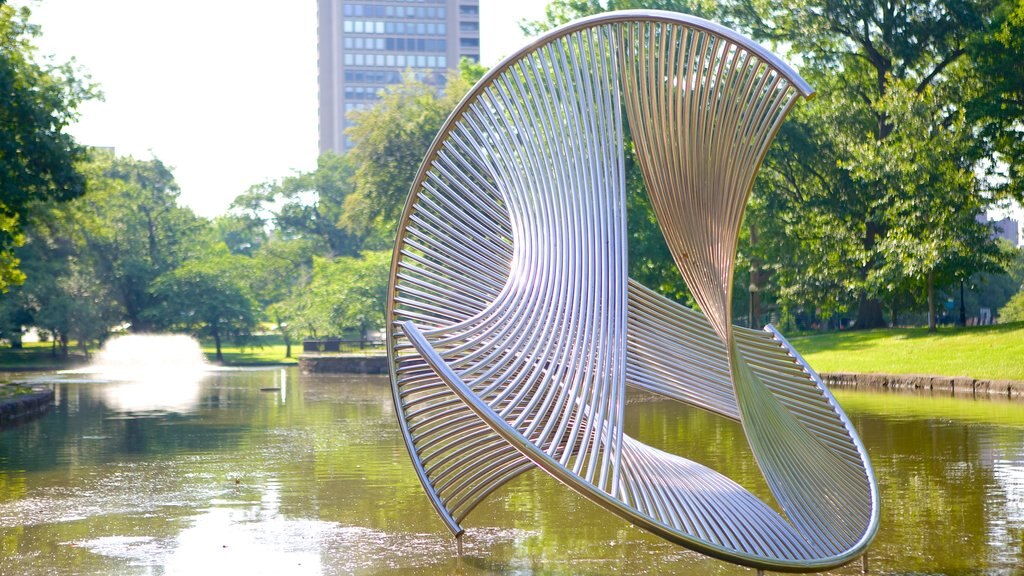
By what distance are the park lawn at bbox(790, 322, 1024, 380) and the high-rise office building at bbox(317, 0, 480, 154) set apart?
10056cm

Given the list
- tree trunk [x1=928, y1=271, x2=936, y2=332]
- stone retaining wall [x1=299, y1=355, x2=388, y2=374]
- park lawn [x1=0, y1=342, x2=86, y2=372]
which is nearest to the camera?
tree trunk [x1=928, y1=271, x2=936, y2=332]

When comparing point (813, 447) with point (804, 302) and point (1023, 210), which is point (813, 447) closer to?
point (1023, 210)

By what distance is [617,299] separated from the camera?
7047 mm

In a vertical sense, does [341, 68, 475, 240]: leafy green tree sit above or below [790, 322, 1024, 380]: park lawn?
above

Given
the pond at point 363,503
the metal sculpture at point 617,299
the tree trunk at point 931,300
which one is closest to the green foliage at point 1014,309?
the tree trunk at point 931,300

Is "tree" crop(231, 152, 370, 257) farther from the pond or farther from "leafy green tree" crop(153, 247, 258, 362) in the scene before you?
the pond

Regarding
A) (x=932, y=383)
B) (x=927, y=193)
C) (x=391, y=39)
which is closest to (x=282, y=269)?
(x=927, y=193)

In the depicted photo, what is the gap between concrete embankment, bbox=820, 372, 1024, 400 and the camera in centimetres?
2067

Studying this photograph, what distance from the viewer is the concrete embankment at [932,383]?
2067 centimetres

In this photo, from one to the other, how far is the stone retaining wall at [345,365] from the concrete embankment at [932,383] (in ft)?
52.2

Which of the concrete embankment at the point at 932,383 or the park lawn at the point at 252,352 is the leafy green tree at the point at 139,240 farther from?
the concrete embankment at the point at 932,383

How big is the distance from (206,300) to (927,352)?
111 ft

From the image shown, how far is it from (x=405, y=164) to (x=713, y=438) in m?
25.8

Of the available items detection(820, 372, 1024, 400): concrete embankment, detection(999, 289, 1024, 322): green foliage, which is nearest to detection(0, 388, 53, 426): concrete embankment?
detection(820, 372, 1024, 400): concrete embankment
